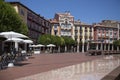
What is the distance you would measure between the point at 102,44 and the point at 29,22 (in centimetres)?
3793

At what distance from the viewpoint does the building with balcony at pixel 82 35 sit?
93456 mm

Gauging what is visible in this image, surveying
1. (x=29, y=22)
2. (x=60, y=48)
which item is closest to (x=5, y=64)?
(x=29, y=22)

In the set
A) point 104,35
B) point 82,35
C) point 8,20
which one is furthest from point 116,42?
point 8,20

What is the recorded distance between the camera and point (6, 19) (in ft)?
101

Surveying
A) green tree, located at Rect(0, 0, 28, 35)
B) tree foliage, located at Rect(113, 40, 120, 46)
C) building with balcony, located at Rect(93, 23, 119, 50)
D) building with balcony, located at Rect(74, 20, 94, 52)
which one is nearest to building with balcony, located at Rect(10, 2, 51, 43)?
building with balcony, located at Rect(74, 20, 94, 52)

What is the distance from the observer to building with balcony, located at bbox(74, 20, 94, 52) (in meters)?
93.5

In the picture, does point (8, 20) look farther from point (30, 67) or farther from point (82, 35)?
point (82, 35)

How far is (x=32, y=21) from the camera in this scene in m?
67.9

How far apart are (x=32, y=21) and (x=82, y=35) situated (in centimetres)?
3091

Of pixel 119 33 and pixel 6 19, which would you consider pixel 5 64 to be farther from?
pixel 119 33

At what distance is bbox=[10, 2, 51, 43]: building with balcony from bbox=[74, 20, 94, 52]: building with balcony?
1180 cm

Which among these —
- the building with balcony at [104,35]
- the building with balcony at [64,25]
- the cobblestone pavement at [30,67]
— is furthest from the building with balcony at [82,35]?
the cobblestone pavement at [30,67]

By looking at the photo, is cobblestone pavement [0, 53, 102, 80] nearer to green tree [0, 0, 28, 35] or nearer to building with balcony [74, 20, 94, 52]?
green tree [0, 0, 28, 35]

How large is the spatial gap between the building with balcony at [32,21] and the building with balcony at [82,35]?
11801 mm
